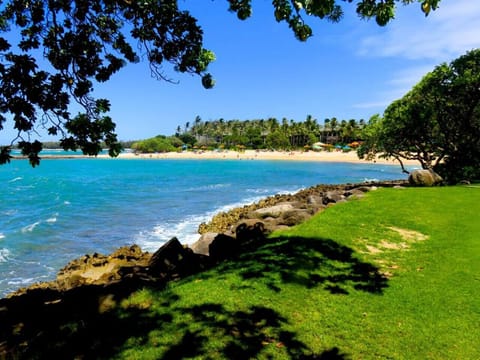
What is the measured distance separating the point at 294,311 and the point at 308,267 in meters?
1.75

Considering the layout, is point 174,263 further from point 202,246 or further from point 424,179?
point 424,179

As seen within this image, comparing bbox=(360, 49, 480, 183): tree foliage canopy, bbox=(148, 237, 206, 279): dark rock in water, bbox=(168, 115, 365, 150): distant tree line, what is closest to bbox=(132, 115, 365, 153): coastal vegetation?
bbox=(168, 115, 365, 150): distant tree line

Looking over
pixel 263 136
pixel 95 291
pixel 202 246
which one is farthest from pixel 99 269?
pixel 263 136

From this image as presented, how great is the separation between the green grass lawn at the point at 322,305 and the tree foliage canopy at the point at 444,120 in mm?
16342

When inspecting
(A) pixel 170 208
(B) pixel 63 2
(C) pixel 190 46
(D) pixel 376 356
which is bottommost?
(A) pixel 170 208

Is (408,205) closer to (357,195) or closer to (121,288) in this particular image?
(357,195)

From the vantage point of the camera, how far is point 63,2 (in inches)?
222

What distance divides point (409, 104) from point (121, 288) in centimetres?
2364

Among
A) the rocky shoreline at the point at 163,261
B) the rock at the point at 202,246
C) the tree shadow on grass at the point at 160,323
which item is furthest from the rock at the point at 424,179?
the tree shadow on grass at the point at 160,323

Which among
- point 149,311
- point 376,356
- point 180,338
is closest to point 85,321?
point 149,311

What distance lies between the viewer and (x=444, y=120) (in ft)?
77.2

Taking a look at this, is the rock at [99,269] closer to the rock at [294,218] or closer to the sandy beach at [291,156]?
the rock at [294,218]

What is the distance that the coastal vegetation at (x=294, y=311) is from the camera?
A: 4.34 metres

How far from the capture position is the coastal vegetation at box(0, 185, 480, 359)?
4.34 meters
